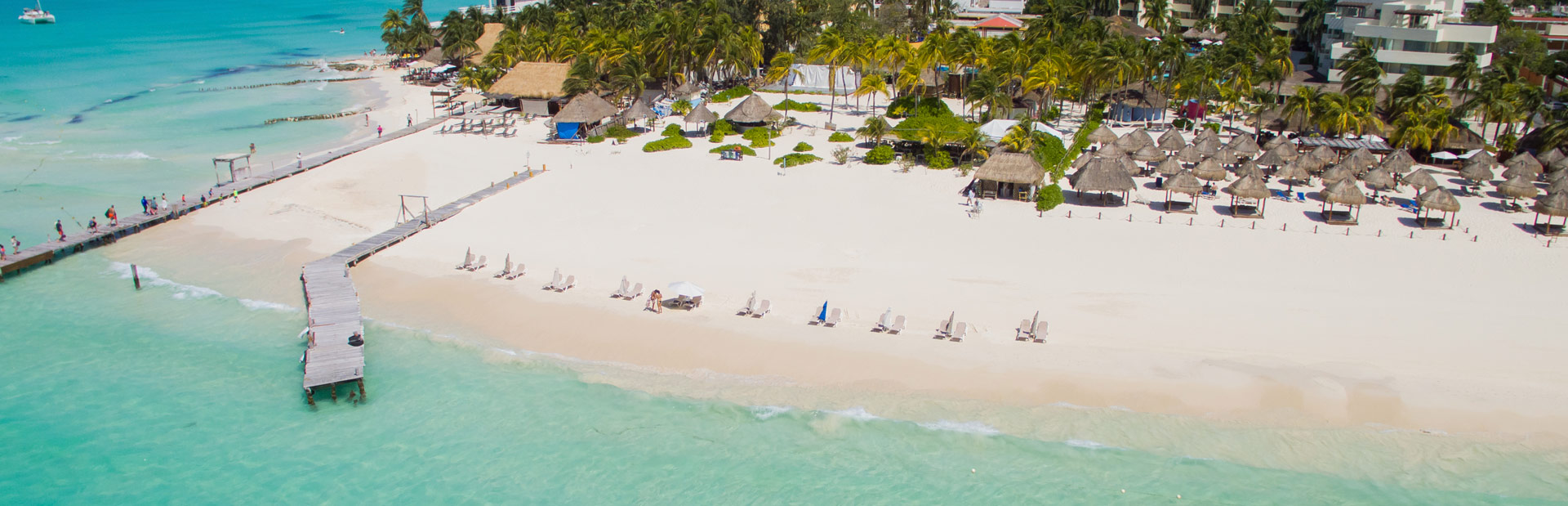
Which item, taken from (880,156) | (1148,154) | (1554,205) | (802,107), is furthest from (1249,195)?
(802,107)

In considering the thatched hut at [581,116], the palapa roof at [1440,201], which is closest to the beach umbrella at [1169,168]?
the palapa roof at [1440,201]

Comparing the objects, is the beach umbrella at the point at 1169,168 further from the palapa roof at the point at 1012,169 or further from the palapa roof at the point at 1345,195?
the palapa roof at the point at 1345,195

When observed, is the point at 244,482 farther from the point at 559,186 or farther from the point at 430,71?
the point at 430,71

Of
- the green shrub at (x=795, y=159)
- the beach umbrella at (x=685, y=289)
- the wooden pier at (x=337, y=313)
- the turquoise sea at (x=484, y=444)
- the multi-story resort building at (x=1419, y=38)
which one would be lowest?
the turquoise sea at (x=484, y=444)

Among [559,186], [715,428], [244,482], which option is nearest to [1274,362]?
[715,428]

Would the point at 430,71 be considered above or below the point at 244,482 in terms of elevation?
above

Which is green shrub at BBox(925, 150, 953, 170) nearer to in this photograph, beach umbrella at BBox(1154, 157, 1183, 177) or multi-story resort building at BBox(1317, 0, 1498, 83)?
beach umbrella at BBox(1154, 157, 1183, 177)

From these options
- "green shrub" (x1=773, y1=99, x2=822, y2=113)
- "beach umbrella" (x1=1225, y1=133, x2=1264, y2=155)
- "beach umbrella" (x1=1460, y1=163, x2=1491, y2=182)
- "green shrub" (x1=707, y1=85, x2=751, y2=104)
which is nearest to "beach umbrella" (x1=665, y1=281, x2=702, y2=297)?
"beach umbrella" (x1=1225, y1=133, x2=1264, y2=155)

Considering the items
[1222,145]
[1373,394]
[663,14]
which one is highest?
[663,14]
